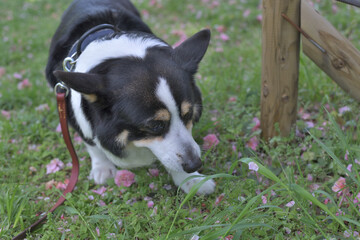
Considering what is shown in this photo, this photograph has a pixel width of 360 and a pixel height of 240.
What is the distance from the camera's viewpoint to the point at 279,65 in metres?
2.23

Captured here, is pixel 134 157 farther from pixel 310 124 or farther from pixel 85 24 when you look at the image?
pixel 310 124

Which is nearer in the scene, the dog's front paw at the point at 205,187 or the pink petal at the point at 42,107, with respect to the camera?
the dog's front paw at the point at 205,187

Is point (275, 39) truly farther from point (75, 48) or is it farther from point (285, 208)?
point (75, 48)

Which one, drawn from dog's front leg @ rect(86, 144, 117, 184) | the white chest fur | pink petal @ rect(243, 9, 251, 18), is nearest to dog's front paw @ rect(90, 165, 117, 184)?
dog's front leg @ rect(86, 144, 117, 184)

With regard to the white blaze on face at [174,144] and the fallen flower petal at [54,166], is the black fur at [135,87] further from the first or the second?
the fallen flower petal at [54,166]

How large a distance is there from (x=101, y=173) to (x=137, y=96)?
960 millimetres

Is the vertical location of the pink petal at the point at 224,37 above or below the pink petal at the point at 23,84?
above

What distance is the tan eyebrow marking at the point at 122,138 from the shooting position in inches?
79.4

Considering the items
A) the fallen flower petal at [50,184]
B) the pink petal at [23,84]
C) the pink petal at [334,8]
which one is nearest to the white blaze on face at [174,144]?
the fallen flower petal at [50,184]

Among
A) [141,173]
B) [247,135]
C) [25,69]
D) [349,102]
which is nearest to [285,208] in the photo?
[247,135]

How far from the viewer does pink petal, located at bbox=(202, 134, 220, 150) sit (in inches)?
102

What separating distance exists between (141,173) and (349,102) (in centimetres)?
170

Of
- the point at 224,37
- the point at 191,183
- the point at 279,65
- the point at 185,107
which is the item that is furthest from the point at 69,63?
the point at 224,37

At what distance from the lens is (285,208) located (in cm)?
203
